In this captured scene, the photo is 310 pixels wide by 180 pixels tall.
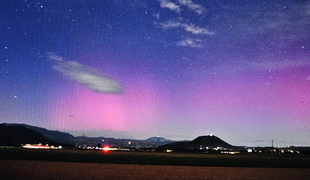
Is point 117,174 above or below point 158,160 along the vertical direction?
above

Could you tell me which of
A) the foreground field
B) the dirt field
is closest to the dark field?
the dirt field

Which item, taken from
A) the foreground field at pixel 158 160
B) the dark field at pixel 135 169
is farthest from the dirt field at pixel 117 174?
the foreground field at pixel 158 160

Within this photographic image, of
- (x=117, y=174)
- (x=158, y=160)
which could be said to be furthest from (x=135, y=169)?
(x=158, y=160)

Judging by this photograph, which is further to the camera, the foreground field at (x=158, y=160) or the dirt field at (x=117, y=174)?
the foreground field at (x=158, y=160)

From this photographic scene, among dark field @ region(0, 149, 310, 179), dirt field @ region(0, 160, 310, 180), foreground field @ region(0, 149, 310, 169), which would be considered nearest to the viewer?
dirt field @ region(0, 160, 310, 180)

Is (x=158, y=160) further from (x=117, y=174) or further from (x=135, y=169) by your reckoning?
(x=117, y=174)

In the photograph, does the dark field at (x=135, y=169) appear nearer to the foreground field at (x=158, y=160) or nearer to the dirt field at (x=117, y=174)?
the dirt field at (x=117, y=174)

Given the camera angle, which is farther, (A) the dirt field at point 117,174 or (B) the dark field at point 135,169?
(B) the dark field at point 135,169

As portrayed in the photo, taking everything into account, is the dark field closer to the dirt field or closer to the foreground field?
the dirt field

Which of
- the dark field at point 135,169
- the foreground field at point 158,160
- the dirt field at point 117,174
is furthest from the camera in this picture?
the foreground field at point 158,160

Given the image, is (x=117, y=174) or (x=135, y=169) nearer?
(x=117, y=174)

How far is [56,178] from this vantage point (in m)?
25.1

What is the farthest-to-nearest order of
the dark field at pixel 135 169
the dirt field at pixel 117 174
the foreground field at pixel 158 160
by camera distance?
the foreground field at pixel 158 160
the dark field at pixel 135 169
the dirt field at pixel 117 174

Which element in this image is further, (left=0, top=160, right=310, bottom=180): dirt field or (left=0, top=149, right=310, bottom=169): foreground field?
(left=0, top=149, right=310, bottom=169): foreground field
